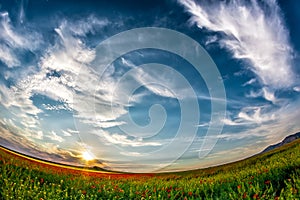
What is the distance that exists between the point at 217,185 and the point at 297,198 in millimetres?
2083

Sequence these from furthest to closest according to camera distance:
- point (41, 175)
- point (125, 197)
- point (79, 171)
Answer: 1. point (79, 171)
2. point (41, 175)
3. point (125, 197)

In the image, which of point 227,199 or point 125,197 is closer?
point 227,199

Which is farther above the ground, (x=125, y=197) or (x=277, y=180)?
(x=277, y=180)

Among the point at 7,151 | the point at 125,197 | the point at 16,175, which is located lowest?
the point at 125,197

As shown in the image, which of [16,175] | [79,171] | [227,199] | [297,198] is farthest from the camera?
[79,171]

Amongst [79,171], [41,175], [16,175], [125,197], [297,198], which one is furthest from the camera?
[79,171]

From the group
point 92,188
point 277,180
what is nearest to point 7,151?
point 92,188

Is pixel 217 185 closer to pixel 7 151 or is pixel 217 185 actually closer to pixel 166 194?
pixel 166 194

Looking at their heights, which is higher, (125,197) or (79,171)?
(79,171)

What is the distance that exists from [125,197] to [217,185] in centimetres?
221

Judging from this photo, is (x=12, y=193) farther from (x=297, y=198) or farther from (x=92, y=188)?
(x=297, y=198)

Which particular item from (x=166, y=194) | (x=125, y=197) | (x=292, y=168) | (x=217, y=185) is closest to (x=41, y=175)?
(x=125, y=197)

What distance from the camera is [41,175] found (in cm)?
712

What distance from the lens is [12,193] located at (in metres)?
5.35
